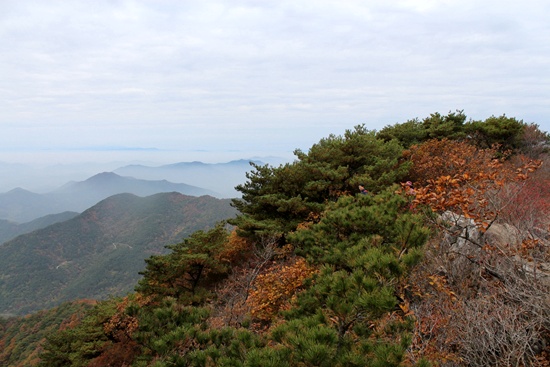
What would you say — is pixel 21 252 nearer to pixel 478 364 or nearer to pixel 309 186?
pixel 309 186

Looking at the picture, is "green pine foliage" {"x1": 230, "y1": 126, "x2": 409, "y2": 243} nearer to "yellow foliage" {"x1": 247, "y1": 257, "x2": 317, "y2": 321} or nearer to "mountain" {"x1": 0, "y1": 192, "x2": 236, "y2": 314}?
"yellow foliage" {"x1": 247, "y1": 257, "x2": 317, "y2": 321}

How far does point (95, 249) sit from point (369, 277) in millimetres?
141477

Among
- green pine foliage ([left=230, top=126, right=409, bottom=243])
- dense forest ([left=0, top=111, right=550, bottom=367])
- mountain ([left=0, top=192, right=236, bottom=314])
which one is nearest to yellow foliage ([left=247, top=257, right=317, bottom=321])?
dense forest ([left=0, top=111, right=550, bottom=367])

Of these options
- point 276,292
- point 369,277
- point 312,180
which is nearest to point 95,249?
point 312,180

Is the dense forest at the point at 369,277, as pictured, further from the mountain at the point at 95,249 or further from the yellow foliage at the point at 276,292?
the mountain at the point at 95,249

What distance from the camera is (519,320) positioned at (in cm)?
395

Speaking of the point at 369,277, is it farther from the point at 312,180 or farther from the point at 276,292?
the point at 312,180

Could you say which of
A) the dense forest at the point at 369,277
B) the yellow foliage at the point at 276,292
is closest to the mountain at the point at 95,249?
the dense forest at the point at 369,277

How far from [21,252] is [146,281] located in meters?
126

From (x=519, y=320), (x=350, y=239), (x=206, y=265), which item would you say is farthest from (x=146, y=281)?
(x=519, y=320)

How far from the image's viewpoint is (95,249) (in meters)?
124

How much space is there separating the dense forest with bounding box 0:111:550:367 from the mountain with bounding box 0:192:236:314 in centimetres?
7576

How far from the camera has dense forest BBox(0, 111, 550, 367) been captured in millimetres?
3547

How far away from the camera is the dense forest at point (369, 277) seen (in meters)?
3.55
